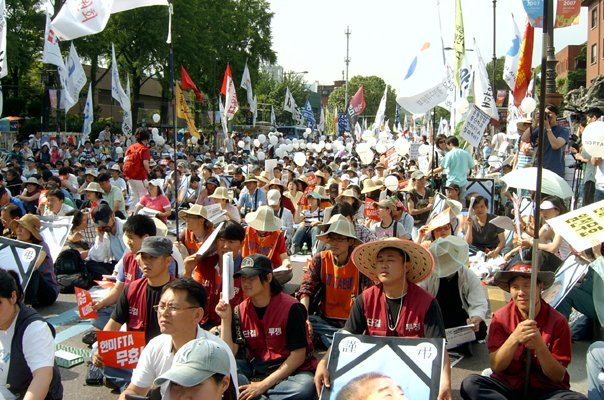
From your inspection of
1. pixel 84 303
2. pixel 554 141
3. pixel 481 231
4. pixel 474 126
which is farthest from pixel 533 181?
pixel 474 126

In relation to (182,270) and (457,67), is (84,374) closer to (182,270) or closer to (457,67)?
(182,270)

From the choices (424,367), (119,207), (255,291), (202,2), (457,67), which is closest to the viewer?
(424,367)

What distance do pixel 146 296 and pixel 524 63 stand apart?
1030 centimetres

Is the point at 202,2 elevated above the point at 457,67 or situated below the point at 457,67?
above

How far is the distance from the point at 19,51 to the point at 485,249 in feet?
97.6

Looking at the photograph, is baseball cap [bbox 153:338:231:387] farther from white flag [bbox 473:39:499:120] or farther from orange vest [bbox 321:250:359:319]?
white flag [bbox 473:39:499:120]

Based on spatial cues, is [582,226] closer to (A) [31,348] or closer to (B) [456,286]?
(B) [456,286]

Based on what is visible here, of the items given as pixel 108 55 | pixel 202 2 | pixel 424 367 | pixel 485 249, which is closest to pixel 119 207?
pixel 485 249

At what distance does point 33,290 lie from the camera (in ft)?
21.7

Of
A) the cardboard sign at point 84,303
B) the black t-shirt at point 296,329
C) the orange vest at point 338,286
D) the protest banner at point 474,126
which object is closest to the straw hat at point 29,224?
the cardboard sign at point 84,303

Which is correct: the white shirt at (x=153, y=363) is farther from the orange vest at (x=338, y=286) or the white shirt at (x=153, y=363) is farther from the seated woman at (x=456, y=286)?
the seated woman at (x=456, y=286)

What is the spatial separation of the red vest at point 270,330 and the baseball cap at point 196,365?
134 cm

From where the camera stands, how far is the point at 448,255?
4984 mm

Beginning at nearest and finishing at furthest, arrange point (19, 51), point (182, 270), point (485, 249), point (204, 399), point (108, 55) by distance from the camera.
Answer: point (204, 399)
point (182, 270)
point (485, 249)
point (19, 51)
point (108, 55)
